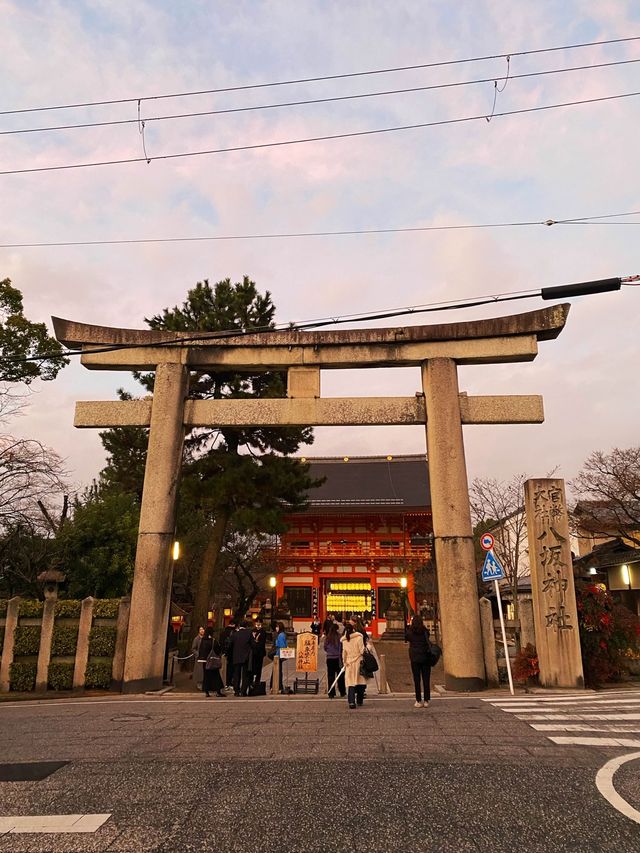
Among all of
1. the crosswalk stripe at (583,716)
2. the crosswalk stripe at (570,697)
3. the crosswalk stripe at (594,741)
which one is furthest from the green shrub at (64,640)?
the crosswalk stripe at (594,741)

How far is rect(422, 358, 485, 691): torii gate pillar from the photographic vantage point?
1033cm

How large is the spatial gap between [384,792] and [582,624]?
8029 millimetres

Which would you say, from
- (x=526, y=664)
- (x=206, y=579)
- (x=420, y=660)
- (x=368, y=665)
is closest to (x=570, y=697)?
Result: (x=526, y=664)

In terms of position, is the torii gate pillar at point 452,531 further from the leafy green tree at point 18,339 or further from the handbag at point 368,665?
the leafy green tree at point 18,339

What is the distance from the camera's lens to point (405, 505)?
3041 centimetres

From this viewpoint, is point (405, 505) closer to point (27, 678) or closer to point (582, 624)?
point (582, 624)

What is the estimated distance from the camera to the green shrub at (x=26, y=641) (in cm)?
1152

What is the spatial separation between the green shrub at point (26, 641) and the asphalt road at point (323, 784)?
4286mm

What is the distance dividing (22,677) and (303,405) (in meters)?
8.40

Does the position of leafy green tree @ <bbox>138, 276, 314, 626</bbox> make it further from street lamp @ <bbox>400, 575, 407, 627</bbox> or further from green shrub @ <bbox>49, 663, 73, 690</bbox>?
street lamp @ <bbox>400, 575, 407, 627</bbox>

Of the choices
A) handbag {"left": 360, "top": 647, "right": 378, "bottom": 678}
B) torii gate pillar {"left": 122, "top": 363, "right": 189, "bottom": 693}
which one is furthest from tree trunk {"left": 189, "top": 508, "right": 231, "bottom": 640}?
handbag {"left": 360, "top": 647, "right": 378, "bottom": 678}

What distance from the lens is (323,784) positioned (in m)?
4.55

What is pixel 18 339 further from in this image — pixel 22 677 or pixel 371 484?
pixel 371 484

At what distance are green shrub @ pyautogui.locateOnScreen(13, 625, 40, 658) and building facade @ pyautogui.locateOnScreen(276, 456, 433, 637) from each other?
65.3 feet
